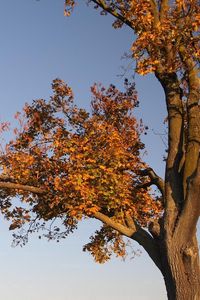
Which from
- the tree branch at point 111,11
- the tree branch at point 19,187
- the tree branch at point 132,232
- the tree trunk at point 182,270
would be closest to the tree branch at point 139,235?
the tree branch at point 132,232

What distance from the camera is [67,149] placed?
68.1 ft

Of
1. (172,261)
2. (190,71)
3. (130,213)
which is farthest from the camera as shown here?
(130,213)

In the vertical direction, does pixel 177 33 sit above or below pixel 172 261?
above

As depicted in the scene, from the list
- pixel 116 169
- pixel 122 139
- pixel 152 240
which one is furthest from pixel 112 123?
pixel 152 240

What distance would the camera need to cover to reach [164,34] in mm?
19078

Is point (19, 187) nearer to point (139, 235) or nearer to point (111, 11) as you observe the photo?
point (139, 235)

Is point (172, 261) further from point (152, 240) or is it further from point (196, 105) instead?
point (196, 105)

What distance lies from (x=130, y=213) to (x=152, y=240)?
293 cm

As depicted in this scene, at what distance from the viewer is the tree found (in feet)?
57.8

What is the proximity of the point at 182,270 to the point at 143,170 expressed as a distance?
6349 mm

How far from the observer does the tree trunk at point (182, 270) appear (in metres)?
17.0

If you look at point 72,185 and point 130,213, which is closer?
point 72,185

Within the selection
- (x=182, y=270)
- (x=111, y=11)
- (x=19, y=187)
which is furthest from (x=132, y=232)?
(x=111, y=11)

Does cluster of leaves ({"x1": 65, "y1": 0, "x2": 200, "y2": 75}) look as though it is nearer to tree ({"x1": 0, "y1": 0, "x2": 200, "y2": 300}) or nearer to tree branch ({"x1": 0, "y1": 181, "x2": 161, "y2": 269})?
tree ({"x1": 0, "y1": 0, "x2": 200, "y2": 300})
